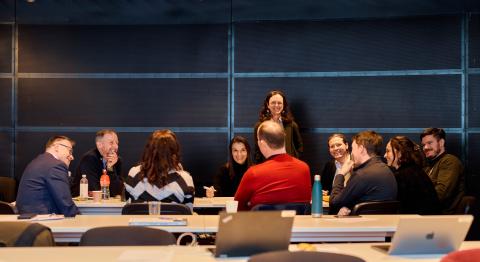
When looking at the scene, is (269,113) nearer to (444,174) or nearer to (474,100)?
(444,174)

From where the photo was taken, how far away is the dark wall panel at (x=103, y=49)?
24.3 ft

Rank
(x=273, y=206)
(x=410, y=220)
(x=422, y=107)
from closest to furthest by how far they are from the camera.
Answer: (x=410, y=220)
(x=273, y=206)
(x=422, y=107)

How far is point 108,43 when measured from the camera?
743 cm

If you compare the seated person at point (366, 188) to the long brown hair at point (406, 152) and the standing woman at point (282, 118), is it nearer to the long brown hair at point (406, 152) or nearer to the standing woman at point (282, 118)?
the long brown hair at point (406, 152)

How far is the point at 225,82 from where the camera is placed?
24.1 ft

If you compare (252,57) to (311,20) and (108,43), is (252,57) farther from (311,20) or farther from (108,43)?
(108,43)

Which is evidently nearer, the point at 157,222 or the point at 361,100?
the point at 157,222

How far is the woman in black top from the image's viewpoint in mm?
6332

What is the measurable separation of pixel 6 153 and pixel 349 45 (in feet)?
14.1

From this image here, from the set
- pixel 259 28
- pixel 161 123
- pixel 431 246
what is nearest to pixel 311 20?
pixel 259 28

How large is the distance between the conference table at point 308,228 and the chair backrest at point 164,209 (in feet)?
1.05

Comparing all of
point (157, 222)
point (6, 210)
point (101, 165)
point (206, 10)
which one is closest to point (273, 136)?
point (157, 222)

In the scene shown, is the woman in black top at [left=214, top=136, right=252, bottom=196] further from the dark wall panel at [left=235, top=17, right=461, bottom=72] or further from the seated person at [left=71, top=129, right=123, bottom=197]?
the dark wall panel at [left=235, top=17, right=461, bottom=72]

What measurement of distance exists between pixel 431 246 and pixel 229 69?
4950 mm
